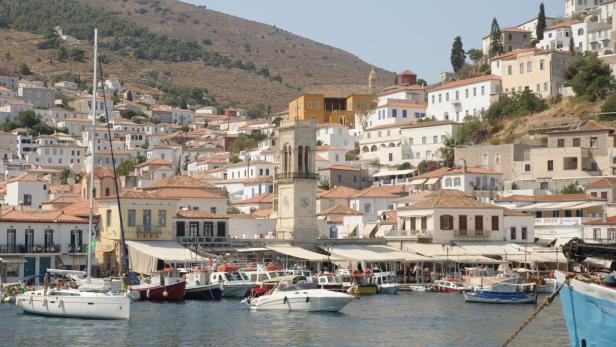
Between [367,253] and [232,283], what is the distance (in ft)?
48.7

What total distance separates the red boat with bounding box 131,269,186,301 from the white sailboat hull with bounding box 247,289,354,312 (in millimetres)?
6113

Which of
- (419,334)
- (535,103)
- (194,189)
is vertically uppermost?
(535,103)

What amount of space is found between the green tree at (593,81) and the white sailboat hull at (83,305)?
235 feet

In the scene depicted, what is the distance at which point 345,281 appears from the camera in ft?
236

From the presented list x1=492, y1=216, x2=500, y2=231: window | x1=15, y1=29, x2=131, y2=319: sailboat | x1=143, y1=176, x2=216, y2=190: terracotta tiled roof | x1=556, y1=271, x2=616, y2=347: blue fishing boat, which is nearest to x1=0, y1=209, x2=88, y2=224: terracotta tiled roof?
x1=143, y1=176, x2=216, y2=190: terracotta tiled roof

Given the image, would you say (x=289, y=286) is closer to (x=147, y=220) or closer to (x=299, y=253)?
(x=299, y=253)

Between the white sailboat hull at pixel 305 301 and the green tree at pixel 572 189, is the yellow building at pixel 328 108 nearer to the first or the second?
the green tree at pixel 572 189

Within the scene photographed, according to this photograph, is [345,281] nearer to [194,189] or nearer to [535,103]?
[194,189]

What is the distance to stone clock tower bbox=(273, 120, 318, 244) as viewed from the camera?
269ft

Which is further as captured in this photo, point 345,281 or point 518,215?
point 518,215

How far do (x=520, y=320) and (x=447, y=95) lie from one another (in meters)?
73.3

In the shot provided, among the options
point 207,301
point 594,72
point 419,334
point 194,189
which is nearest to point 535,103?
point 594,72

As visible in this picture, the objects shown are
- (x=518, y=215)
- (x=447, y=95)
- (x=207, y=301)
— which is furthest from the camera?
(x=447, y=95)

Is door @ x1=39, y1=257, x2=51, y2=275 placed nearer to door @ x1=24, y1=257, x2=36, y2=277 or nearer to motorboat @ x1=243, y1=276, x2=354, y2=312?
door @ x1=24, y1=257, x2=36, y2=277
